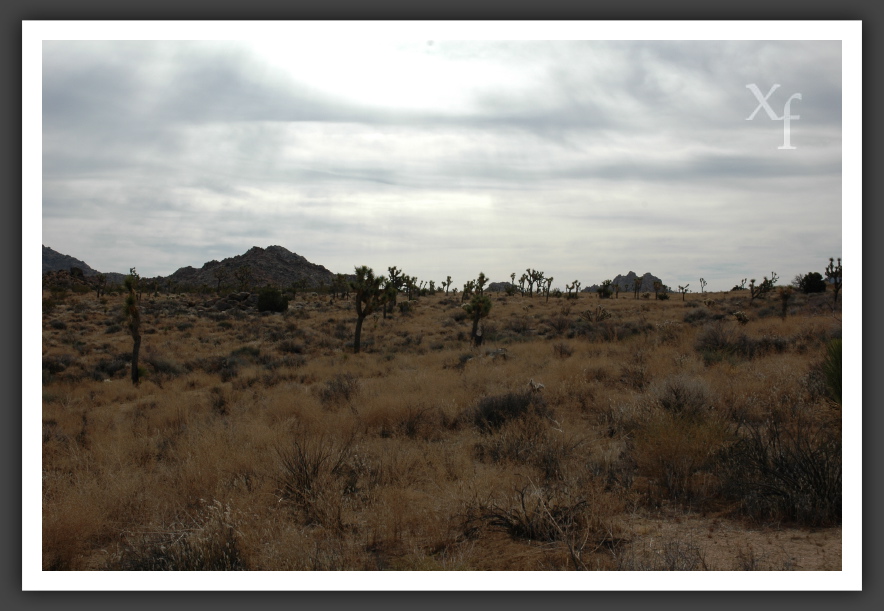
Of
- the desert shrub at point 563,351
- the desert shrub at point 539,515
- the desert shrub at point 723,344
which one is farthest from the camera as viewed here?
the desert shrub at point 563,351

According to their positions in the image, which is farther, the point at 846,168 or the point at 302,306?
the point at 302,306

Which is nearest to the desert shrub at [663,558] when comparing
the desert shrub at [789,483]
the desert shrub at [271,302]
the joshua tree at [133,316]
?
the desert shrub at [789,483]

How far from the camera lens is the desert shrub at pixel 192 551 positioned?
449 centimetres

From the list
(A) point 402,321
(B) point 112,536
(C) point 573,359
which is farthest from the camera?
(A) point 402,321

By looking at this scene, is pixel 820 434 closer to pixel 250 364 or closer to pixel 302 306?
pixel 250 364

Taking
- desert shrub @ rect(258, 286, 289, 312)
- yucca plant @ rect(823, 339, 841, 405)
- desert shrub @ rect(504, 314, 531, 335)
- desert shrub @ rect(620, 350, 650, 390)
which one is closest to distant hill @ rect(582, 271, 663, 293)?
desert shrub @ rect(504, 314, 531, 335)

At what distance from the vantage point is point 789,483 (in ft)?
16.6

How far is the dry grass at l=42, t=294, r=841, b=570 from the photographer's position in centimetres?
469

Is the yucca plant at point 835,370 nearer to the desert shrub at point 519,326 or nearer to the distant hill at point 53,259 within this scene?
the distant hill at point 53,259

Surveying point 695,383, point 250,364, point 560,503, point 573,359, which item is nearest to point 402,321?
point 250,364

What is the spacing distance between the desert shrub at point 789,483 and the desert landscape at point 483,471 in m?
0.02

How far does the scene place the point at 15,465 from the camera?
4613 millimetres

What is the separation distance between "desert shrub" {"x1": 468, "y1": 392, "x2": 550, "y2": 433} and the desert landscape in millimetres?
41

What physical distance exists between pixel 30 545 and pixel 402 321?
4065 cm
